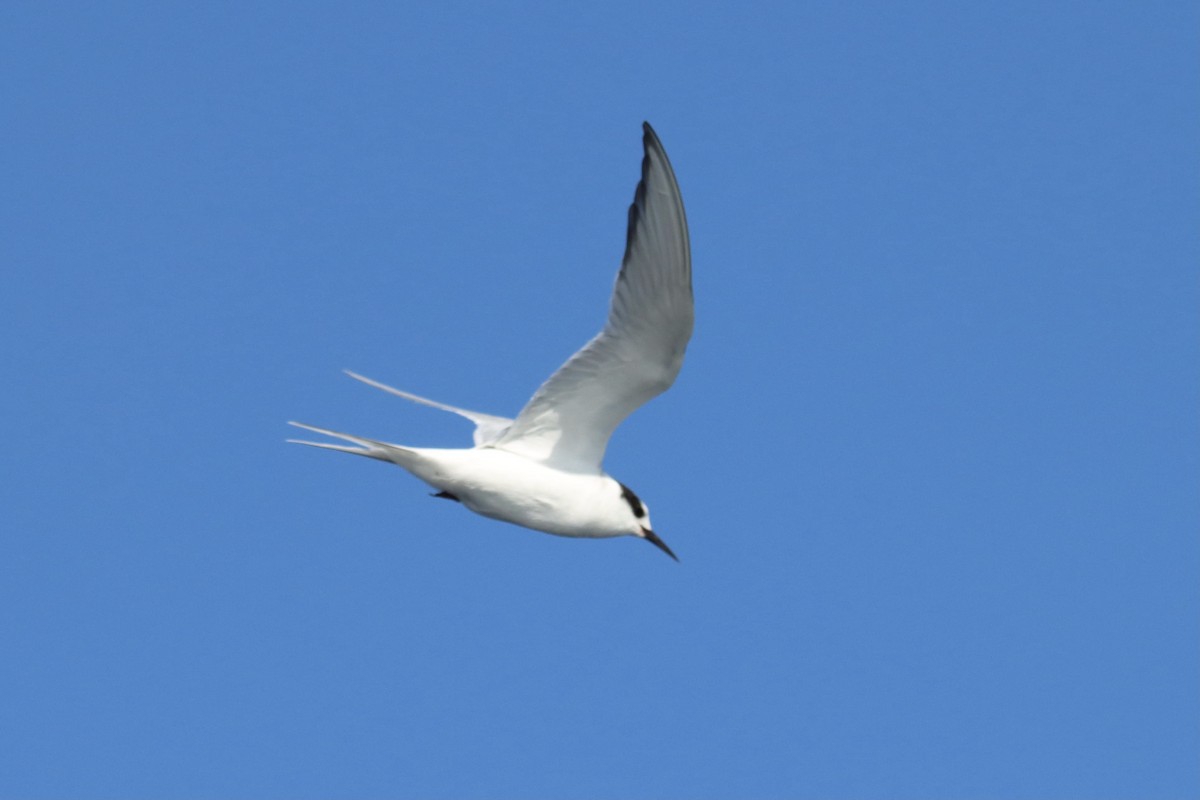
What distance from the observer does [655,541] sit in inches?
355

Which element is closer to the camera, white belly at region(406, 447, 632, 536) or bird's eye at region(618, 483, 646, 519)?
white belly at region(406, 447, 632, 536)

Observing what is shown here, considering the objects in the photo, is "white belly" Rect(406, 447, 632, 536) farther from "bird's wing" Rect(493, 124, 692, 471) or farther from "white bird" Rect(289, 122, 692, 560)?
"bird's wing" Rect(493, 124, 692, 471)

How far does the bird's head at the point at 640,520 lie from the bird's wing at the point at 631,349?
326 millimetres

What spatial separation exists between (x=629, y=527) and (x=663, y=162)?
259cm

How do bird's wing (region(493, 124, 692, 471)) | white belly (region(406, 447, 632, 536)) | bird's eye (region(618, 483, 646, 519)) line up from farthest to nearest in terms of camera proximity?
bird's eye (region(618, 483, 646, 519)) → white belly (region(406, 447, 632, 536)) → bird's wing (region(493, 124, 692, 471))

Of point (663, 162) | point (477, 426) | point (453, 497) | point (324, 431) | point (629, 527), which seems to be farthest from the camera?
point (477, 426)

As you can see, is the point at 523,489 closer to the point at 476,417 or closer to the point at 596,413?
the point at 596,413

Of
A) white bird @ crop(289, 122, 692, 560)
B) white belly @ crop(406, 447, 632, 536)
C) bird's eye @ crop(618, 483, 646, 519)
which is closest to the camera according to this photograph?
white bird @ crop(289, 122, 692, 560)

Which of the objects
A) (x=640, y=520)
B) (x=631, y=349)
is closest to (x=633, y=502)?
(x=640, y=520)

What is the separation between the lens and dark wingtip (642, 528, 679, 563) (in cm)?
893

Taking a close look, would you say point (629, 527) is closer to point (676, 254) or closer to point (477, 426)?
point (477, 426)

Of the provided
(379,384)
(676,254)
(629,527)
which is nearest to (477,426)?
(379,384)

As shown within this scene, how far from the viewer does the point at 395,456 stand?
7.89 metres

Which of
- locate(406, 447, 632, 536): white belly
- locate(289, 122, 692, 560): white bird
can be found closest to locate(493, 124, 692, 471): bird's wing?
locate(289, 122, 692, 560): white bird
